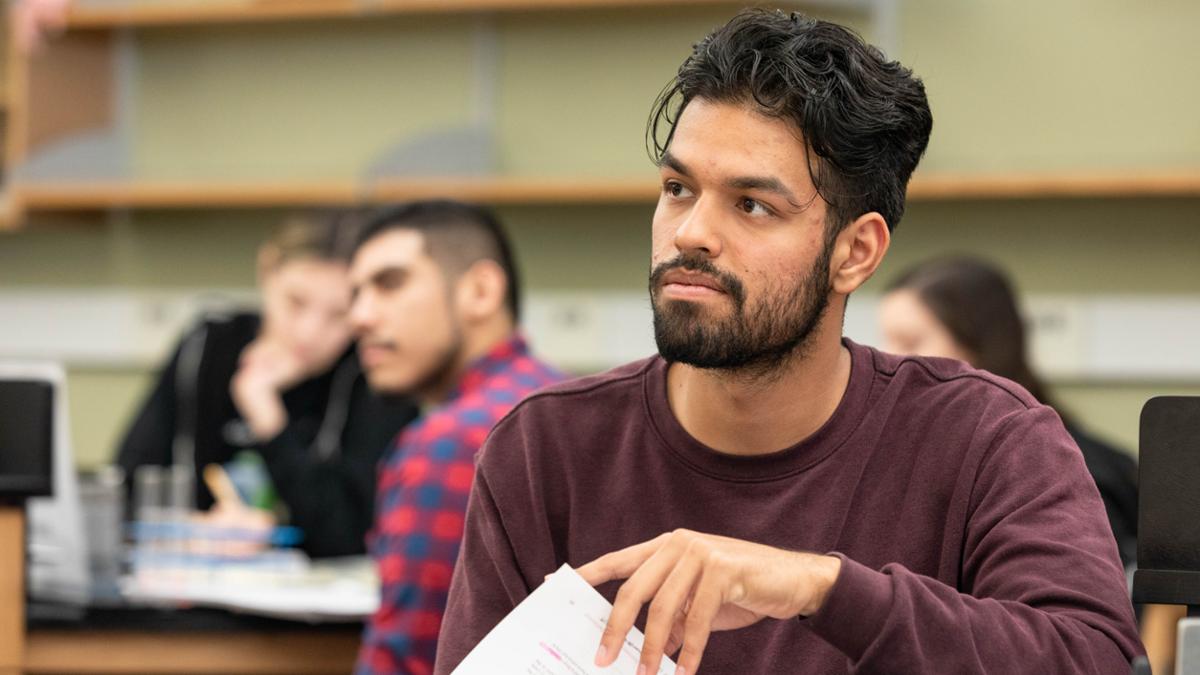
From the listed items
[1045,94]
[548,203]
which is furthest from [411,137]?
[1045,94]

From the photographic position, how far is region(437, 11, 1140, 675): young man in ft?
4.19

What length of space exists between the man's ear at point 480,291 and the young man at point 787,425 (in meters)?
1.13

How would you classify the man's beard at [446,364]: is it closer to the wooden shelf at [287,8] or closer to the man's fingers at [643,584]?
the wooden shelf at [287,8]

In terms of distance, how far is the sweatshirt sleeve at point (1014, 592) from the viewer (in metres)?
1.12

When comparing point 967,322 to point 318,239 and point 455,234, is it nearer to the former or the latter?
point 455,234

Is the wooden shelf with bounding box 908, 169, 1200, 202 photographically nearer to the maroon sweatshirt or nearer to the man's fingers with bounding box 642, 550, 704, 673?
the maroon sweatshirt

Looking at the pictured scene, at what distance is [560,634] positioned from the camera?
1151mm

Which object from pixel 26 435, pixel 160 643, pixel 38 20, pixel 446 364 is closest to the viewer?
pixel 26 435

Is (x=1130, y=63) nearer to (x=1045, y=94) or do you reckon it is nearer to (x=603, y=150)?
(x=1045, y=94)

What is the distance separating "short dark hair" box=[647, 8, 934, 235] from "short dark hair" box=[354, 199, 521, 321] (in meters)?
1.24

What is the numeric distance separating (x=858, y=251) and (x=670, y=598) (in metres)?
0.43

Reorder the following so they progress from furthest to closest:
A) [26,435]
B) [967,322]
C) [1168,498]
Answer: [967,322] → [26,435] → [1168,498]

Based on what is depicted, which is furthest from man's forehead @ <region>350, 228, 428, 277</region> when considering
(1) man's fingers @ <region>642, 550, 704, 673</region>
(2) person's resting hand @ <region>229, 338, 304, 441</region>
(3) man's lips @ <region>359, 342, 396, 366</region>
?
(1) man's fingers @ <region>642, 550, 704, 673</region>

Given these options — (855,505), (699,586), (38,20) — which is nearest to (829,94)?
(855,505)
